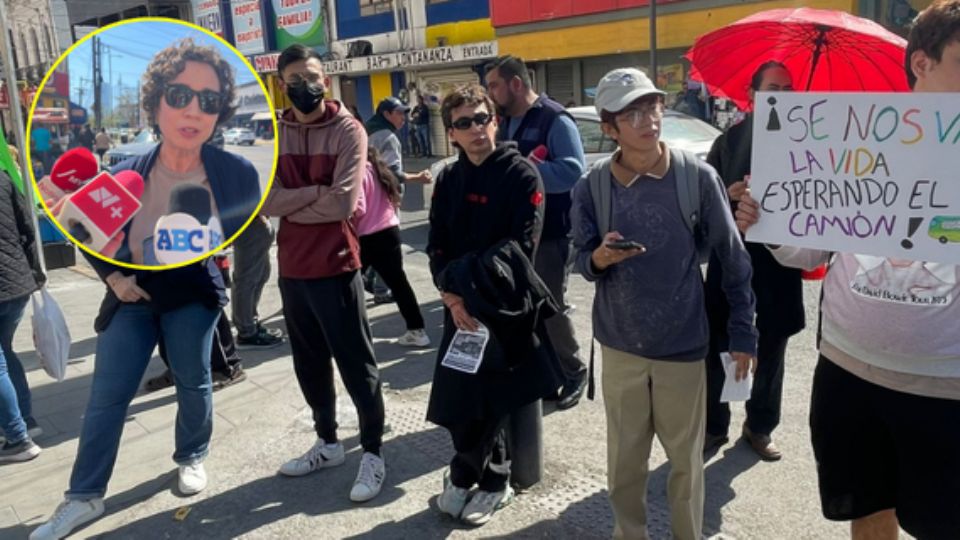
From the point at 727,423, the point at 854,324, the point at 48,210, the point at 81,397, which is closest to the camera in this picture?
the point at 854,324

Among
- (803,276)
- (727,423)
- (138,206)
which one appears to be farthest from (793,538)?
(138,206)

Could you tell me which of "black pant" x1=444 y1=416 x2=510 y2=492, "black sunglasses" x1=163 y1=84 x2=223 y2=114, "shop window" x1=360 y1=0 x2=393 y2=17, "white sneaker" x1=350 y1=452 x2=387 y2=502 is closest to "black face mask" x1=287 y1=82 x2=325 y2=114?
"black sunglasses" x1=163 y1=84 x2=223 y2=114

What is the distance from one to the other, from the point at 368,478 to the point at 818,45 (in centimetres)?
266

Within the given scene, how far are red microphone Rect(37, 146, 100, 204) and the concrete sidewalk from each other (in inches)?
58.9

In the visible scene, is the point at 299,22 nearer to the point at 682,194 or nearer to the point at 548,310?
the point at 548,310

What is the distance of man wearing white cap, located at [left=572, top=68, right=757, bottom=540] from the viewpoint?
2.53 meters

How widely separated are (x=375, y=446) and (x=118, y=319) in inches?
50.7

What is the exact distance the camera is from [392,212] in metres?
5.55

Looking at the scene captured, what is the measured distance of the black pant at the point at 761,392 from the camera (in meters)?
3.56

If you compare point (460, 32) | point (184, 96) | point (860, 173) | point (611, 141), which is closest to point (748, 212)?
point (860, 173)

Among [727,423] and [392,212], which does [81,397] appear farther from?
[727,423]

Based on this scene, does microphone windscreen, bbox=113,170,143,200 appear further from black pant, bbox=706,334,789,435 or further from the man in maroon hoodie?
black pant, bbox=706,334,789,435

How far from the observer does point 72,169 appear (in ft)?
9.25

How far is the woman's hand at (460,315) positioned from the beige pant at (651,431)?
0.55 m
